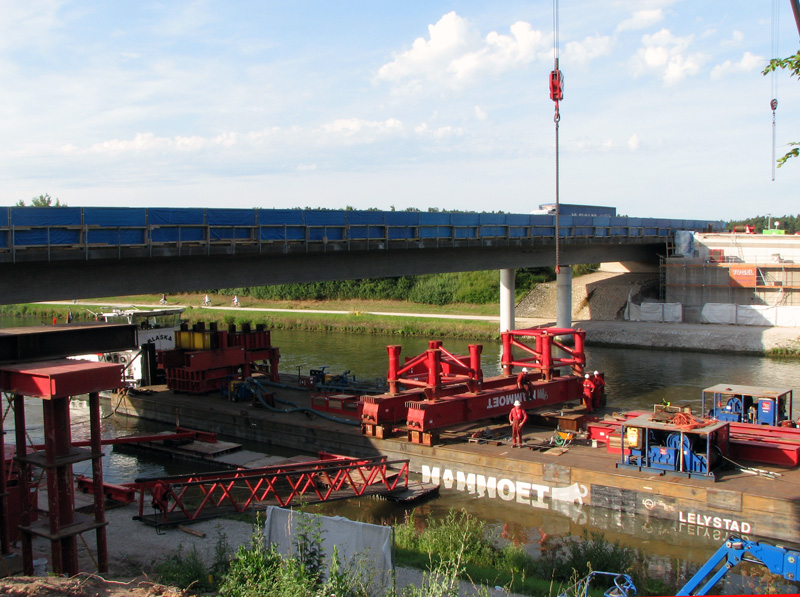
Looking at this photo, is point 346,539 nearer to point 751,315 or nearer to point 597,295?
point 751,315

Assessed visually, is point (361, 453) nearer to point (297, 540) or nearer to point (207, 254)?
point (207, 254)

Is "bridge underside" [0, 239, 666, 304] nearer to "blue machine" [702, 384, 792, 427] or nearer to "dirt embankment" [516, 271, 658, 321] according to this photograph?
"blue machine" [702, 384, 792, 427]

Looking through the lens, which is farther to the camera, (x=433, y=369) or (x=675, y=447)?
(x=433, y=369)

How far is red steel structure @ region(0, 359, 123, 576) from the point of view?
1049 cm

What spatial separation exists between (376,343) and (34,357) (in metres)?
37.7

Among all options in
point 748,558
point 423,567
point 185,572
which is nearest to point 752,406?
point 748,558

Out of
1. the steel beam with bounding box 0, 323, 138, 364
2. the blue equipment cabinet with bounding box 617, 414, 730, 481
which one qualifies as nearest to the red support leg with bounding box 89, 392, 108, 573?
the steel beam with bounding box 0, 323, 138, 364

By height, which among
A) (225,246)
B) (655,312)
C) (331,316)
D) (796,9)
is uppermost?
(796,9)

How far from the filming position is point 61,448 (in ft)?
36.1

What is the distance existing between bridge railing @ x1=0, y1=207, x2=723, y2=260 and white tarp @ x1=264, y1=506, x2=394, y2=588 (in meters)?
12.2

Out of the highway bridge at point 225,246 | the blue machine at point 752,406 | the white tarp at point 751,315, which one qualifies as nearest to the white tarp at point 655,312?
the white tarp at point 751,315

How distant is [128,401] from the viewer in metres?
29.3

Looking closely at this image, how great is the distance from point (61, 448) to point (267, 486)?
7.00 metres

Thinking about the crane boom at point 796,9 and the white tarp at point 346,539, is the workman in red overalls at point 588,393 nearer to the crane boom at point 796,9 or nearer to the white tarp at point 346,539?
the white tarp at point 346,539
